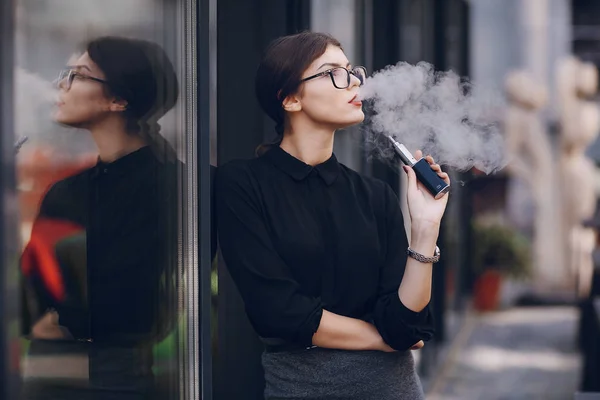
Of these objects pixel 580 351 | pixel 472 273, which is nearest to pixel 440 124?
pixel 580 351

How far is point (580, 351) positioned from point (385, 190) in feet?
18.8

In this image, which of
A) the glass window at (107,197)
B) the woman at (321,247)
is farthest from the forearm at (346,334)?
the glass window at (107,197)

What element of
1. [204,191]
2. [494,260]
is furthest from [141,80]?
[494,260]

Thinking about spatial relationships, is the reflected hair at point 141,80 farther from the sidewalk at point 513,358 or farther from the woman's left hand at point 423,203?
the sidewalk at point 513,358

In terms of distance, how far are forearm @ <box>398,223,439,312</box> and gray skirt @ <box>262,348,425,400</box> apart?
19 centimetres

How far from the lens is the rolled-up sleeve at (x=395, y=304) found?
279 cm

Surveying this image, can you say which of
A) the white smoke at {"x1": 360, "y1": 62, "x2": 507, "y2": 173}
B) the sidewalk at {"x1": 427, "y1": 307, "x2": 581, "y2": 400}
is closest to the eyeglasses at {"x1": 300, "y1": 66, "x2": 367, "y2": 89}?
the white smoke at {"x1": 360, "y1": 62, "x2": 507, "y2": 173}

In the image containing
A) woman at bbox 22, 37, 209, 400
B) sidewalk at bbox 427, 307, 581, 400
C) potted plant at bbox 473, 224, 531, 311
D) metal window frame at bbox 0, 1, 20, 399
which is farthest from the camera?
potted plant at bbox 473, 224, 531, 311

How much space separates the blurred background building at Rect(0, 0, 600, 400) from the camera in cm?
232

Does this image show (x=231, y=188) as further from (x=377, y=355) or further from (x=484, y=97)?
(x=484, y=97)

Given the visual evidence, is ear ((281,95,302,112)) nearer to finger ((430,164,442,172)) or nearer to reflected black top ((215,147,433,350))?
reflected black top ((215,147,433,350))

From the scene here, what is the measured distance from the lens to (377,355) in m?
2.87

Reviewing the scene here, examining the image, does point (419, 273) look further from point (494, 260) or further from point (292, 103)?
point (494, 260)

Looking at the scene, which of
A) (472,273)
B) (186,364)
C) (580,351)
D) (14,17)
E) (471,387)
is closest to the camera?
(14,17)
